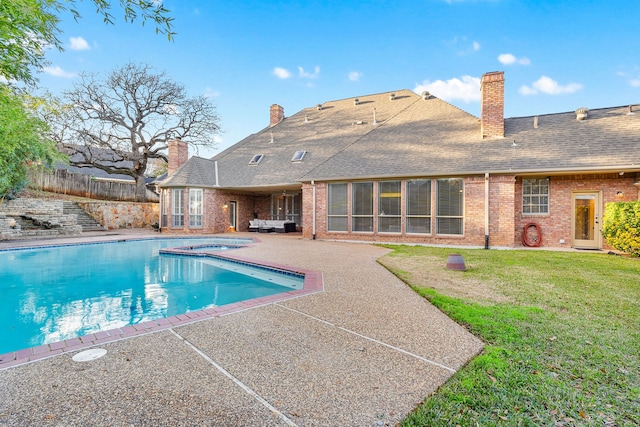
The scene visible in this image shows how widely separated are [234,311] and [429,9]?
46.2 feet

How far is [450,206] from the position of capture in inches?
440

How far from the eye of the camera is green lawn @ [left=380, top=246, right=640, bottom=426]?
6.93ft

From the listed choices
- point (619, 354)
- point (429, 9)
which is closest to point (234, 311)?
point (619, 354)

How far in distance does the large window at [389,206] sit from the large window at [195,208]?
386 inches

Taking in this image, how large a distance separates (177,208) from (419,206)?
12.4 m

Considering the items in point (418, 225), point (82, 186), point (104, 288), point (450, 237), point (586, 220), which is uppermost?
point (82, 186)

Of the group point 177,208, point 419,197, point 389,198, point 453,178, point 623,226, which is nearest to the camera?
point 623,226

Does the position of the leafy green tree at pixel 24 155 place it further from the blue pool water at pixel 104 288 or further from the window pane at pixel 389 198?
the window pane at pixel 389 198

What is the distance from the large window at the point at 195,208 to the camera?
16.5 m

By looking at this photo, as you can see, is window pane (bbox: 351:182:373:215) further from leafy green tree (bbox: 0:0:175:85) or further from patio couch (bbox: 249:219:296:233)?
leafy green tree (bbox: 0:0:175:85)

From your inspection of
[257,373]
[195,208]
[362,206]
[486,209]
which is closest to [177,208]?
[195,208]

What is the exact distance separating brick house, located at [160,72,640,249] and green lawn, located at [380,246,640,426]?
13.9 feet

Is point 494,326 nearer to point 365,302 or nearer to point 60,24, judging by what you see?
point 365,302

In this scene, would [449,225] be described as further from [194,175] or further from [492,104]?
[194,175]
